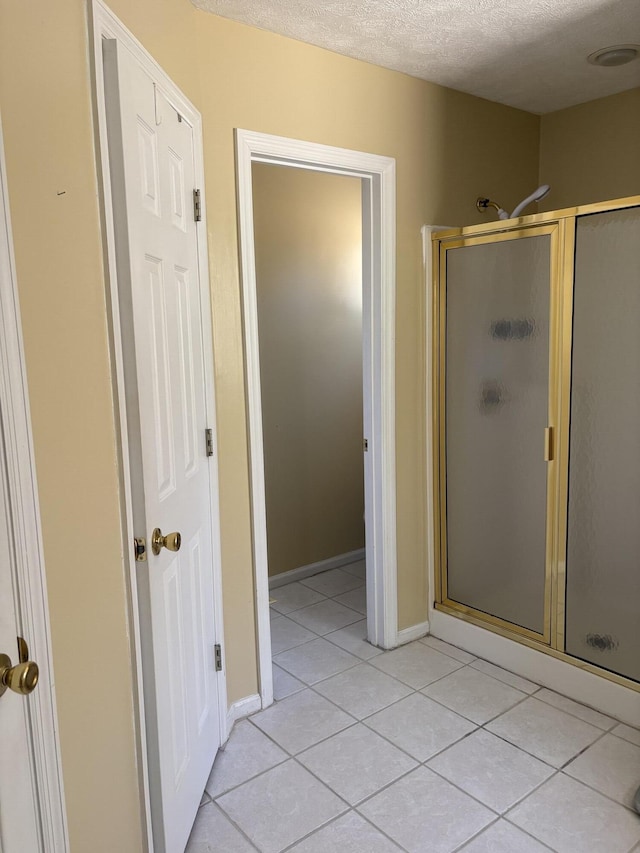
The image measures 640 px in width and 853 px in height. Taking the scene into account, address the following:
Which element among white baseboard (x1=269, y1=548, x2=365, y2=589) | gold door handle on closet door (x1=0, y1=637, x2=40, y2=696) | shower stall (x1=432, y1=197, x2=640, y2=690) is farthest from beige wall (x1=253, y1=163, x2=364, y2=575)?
gold door handle on closet door (x1=0, y1=637, x2=40, y2=696)

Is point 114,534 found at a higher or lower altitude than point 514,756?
higher

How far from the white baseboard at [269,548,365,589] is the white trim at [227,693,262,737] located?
1197 mm

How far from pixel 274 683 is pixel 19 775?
1.78 metres

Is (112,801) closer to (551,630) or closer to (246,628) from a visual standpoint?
(246,628)

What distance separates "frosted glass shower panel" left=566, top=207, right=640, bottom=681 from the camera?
2.27 meters

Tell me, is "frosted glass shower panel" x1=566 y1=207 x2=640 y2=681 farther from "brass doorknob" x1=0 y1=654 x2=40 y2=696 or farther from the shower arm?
"brass doorknob" x1=0 y1=654 x2=40 y2=696

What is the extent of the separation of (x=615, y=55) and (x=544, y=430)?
1.47 m

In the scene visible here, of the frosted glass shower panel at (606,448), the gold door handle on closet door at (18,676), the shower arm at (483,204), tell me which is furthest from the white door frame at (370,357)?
the gold door handle on closet door at (18,676)

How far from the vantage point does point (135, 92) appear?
4.92ft

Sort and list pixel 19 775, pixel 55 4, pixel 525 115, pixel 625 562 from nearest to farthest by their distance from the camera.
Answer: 1. pixel 19 775
2. pixel 55 4
3. pixel 625 562
4. pixel 525 115

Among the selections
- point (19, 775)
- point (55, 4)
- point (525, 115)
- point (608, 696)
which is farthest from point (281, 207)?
point (19, 775)

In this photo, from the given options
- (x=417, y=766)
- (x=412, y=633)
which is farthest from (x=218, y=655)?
(x=412, y=633)

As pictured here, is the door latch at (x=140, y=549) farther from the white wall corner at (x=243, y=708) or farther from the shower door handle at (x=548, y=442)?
the shower door handle at (x=548, y=442)

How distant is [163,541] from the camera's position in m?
1.62
